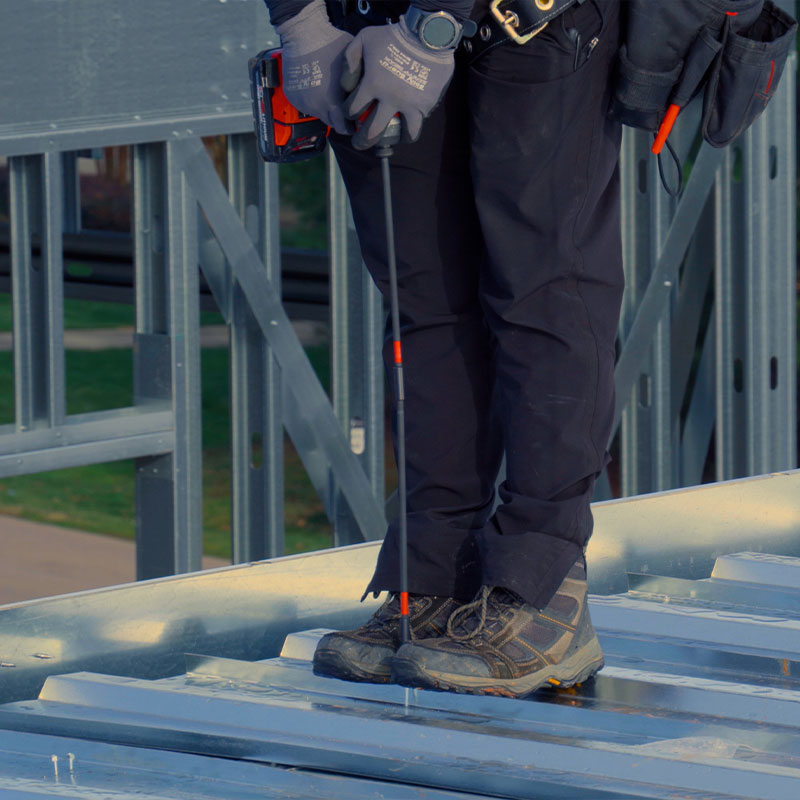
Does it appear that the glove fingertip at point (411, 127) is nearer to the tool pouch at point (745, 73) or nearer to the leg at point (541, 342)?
the leg at point (541, 342)

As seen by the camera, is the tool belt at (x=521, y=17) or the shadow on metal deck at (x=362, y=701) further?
the tool belt at (x=521, y=17)

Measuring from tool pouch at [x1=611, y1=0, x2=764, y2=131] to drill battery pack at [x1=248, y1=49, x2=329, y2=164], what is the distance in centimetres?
46

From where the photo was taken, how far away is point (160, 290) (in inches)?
163

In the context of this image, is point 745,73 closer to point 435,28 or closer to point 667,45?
point 667,45

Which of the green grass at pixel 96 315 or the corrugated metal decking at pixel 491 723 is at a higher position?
the green grass at pixel 96 315

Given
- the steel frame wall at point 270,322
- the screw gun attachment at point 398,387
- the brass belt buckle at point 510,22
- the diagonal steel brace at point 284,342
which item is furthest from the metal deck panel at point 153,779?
the diagonal steel brace at point 284,342

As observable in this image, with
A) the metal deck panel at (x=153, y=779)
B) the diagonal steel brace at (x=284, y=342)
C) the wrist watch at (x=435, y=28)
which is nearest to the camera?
the metal deck panel at (x=153, y=779)

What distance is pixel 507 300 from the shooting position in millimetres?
2439

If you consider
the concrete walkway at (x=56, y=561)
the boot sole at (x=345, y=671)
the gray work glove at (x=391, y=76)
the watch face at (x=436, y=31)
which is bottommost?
the concrete walkway at (x=56, y=561)

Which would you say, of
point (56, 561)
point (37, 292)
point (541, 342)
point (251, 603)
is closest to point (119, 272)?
point (56, 561)

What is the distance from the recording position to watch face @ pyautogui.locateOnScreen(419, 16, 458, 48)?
90.0 inches

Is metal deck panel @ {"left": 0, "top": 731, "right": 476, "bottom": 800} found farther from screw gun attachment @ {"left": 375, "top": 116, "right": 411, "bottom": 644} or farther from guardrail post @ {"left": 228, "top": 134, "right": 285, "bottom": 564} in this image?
guardrail post @ {"left": 228, "top": 134, "right": 285, "bottom": 564}

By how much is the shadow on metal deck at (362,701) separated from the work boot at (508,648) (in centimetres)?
3

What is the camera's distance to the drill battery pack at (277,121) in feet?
8.29
